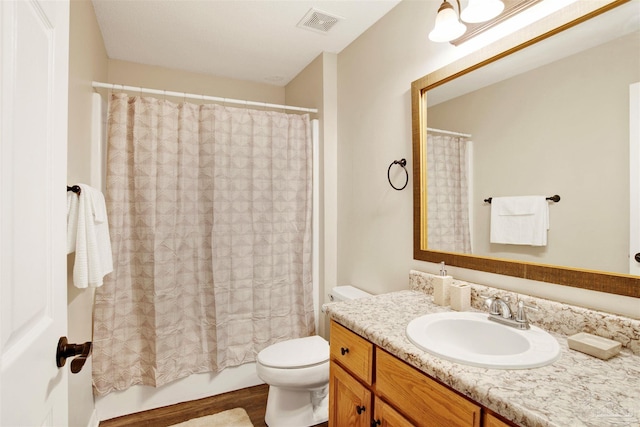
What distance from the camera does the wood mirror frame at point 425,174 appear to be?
989 mm

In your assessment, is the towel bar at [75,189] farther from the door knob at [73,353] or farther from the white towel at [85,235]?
the door knob at [73,353]

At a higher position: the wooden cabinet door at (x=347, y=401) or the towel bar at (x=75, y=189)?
the towel bar at (x=75, y=189)

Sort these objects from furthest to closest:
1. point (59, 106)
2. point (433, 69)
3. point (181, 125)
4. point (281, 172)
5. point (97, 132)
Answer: point (281, 172) < point (181, 125) < point (97, 132) < point (433, 69) < point (59, 106)

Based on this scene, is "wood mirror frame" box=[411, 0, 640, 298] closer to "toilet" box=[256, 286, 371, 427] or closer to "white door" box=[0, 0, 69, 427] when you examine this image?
"toilet" box=[256, 286, 371, 427]

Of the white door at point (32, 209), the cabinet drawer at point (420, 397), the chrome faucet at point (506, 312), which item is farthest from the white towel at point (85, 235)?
the chrome faucet at point (506, 312)

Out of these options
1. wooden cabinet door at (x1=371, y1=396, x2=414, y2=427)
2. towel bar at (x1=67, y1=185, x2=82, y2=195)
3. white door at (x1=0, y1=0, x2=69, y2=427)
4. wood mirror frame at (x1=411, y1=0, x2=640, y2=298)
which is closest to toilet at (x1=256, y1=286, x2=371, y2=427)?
wooden cabinet door at (x1=371, y1=396, x2=414, y2=427)

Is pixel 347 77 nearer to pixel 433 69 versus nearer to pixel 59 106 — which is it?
pixel 433 69

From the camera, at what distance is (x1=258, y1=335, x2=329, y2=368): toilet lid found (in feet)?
5.80

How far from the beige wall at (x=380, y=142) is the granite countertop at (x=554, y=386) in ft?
1.47

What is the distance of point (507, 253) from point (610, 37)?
2.53 ft

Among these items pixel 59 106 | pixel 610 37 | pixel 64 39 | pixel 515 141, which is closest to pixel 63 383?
pixel 59 106

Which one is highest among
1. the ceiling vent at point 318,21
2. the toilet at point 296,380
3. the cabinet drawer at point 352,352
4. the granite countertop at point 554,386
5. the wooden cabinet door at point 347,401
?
the ceiling vent at point 318,21

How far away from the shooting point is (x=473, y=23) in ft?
4.39

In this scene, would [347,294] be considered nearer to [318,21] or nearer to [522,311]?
[522,311]
